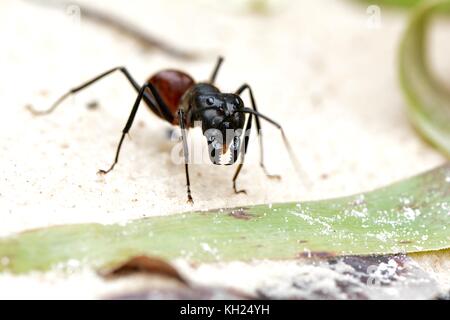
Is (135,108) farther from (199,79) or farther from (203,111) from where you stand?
(199,79)

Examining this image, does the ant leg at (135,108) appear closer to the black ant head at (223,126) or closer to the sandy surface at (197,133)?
the sandy surface at (197,133)

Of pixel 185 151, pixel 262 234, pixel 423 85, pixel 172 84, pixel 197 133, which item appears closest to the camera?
pixel 262 234

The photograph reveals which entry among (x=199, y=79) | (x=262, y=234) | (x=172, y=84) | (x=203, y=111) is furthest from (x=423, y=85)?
(x=262, y=234)

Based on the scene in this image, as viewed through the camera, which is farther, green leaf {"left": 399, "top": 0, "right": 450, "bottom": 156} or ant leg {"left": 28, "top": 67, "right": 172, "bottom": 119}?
green leaf {"left": 399, "top": 0, "right": 450, "bottom": 156}

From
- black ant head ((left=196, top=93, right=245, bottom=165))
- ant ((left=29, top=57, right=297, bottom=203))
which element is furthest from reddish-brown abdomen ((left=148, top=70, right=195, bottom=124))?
black ant head ((left=196, top=93, right=245, bottom=165))

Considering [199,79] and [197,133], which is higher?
[199,79]

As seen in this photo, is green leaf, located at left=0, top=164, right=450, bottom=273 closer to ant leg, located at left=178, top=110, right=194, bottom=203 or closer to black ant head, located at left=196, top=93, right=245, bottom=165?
ant leg, located at left=178, top=110, right=194, bottom=203
